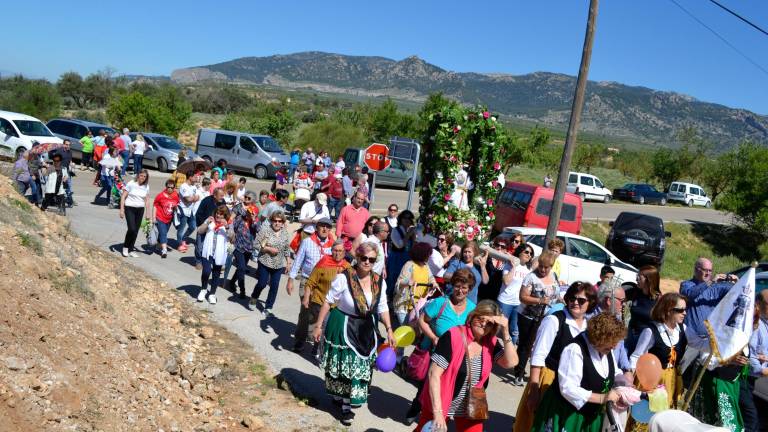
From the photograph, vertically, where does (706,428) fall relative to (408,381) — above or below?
above

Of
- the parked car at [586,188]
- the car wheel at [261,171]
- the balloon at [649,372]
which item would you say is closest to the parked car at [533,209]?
the car wheel at [261,171]

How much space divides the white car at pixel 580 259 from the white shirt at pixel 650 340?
27.0ft

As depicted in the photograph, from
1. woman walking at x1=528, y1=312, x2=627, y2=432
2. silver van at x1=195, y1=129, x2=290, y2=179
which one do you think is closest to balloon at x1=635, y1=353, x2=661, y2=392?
woman walking at x1=528, y1=312, x2=627, y2=432

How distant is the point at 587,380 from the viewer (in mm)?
4668

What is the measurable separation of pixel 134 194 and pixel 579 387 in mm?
9043

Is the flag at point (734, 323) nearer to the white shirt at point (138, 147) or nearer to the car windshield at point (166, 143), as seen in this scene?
the white shirt at point (138, 147)

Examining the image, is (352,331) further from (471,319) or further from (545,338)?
(545,338)

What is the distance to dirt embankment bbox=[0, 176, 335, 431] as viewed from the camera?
18.0ft

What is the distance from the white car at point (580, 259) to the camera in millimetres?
14477

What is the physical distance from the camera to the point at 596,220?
2948cm

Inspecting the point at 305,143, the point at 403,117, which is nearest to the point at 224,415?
the point at 305,143

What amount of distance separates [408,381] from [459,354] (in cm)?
334

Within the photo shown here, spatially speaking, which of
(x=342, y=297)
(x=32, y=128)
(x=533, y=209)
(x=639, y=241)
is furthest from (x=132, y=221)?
(x=639, y=241)

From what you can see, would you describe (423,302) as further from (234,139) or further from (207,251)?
(234,139)
